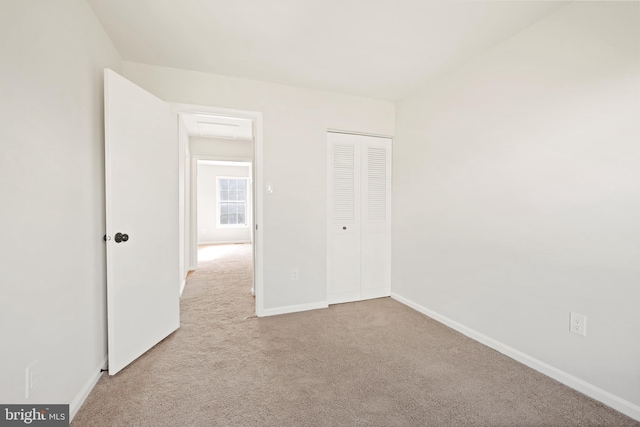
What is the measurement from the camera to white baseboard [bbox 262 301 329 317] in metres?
3.04

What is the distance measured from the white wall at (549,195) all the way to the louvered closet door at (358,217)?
0.77m

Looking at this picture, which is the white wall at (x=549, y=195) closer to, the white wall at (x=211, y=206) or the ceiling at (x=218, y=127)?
the ceiling at (x=218, y=127)

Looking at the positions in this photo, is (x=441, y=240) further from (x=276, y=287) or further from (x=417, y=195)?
(x=276, y=287)

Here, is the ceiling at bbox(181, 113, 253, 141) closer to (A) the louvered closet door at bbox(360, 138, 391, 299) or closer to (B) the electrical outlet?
(A) the louvered closet door at bbox(360, 138, 391, 299)

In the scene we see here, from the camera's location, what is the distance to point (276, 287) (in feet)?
10.1

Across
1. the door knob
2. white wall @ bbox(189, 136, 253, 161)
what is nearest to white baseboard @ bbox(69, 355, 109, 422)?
the door knob

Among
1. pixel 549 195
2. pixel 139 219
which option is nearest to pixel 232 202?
pixel 139 219

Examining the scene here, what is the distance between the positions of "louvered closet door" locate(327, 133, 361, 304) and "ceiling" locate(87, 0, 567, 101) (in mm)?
839

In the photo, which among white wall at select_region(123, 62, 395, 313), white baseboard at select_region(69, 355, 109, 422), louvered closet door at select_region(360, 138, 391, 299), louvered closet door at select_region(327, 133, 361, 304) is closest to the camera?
white baseboard at select_region(69, 355, 109, 422)

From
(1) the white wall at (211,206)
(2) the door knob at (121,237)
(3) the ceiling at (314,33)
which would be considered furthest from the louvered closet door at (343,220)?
(1) the white wall at (211,206)

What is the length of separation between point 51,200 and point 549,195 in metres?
3.05

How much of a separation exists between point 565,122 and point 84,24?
3238mm

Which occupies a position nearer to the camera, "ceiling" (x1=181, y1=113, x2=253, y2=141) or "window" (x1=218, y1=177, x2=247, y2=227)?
"ceiling" (x1=181, y1=113, x2=253, y2=141)

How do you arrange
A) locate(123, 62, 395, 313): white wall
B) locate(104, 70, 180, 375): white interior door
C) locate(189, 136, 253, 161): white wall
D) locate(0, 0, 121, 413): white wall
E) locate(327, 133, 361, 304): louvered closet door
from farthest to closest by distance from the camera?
1. locate(189, 136, 253, 161): white wall
2. locate(327, 133, 361, 304): louvered closet door
3. locate(123, 62, 395, 313): white wall
4. locate(104, 70, 180, 375): white interior door
5. locate(0, 0, 121, 413): white wall
